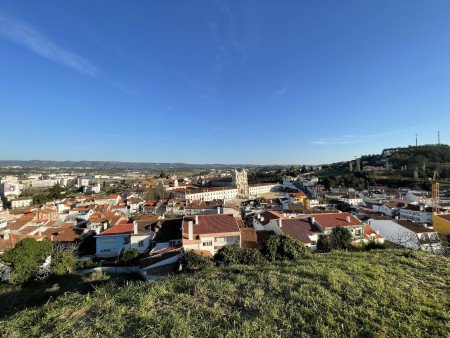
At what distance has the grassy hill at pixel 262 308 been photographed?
4172 millimetres

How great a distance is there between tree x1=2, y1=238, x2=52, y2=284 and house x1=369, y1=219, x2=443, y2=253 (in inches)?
1142

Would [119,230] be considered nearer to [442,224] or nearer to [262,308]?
[262,308]

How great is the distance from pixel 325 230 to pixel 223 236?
975 cm

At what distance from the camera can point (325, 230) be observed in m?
23.9

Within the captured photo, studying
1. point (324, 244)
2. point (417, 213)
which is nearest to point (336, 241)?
point (324, 244)

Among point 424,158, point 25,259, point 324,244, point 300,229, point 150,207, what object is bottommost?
point 150,207

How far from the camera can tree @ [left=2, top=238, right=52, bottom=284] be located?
58.0 ft

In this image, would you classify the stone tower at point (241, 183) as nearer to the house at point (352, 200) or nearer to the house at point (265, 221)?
the house at point (352, 200)

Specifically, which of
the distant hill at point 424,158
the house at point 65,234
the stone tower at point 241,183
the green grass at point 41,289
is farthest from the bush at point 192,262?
the distant hill at point 424,158

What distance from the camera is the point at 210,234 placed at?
66.3 ft

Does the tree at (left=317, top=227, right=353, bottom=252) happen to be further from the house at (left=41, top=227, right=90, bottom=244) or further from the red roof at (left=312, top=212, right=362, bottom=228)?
the house at (left=41, top=227, right=90, bottom=244)

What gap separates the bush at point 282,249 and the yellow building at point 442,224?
21315 millimetres

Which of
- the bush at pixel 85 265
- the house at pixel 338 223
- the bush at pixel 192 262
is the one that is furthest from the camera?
the house at pixel 338 223

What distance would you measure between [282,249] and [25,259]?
17329 mm
